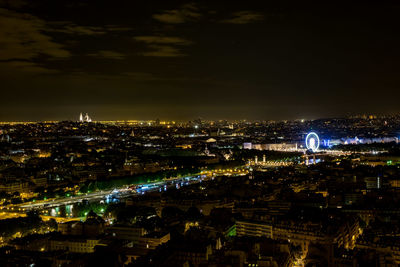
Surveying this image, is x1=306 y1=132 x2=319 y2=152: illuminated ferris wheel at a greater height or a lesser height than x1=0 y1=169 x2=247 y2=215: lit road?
greater

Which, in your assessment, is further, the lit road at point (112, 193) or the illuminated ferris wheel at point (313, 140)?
the illuminated ferris wheel at point (313, 140)

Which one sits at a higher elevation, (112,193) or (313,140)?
(313,140)

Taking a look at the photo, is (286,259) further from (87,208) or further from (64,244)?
(87,208)

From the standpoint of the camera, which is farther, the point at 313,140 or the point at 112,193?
the point at 313,140

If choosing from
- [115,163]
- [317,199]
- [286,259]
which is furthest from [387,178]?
[115,163]

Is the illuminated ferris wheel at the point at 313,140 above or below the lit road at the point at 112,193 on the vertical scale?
above

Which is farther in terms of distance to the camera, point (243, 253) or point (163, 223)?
point (163, 223)

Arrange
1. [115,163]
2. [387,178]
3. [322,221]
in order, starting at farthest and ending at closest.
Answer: [115,163] → [387,178] → [322,221]

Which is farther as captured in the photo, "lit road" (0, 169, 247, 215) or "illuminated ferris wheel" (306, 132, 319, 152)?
"illuminated ferris wheel" (306, 132, 319, 152)

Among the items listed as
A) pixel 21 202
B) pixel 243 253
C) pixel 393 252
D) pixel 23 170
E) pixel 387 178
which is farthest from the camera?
pixel 23 170
